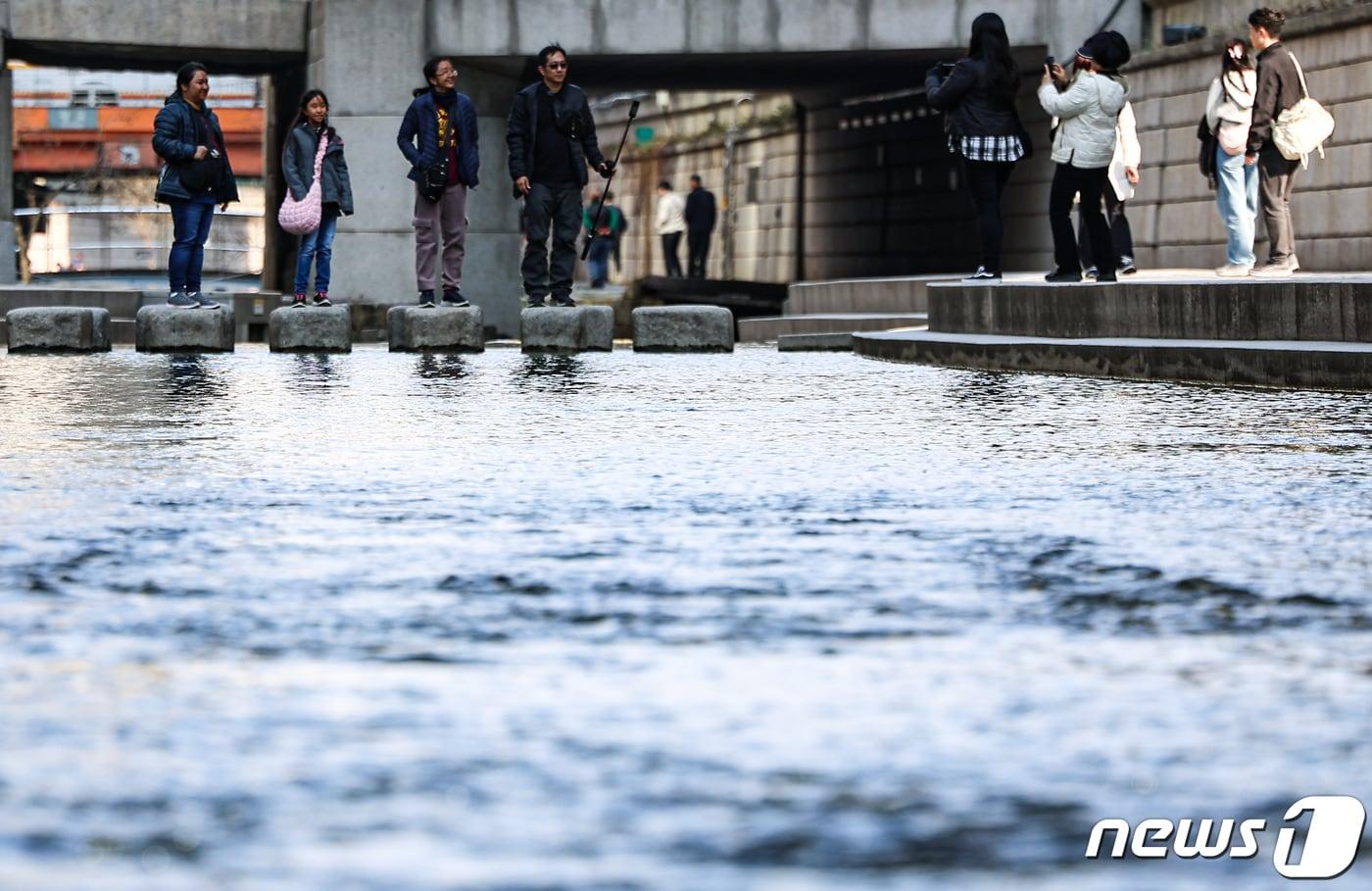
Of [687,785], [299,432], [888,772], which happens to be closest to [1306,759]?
Result: [888,772]

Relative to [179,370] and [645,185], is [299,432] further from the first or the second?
[645,185]

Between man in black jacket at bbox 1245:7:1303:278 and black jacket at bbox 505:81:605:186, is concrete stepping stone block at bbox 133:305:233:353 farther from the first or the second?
man in black jacket at bbox 1245:7:1303:278

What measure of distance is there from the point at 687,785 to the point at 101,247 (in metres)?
37.6

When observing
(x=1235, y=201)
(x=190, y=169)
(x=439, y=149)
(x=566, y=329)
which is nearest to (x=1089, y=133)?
(x=1235, y=201)

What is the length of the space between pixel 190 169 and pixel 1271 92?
290 inches

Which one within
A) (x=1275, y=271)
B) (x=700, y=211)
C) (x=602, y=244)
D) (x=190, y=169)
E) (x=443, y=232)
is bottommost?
(x=1275, y=271)

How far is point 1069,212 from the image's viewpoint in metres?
15.0

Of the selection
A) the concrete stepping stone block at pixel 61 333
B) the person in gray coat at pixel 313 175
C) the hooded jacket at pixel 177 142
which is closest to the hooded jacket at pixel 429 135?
the person in gray coat at pixel 313 175

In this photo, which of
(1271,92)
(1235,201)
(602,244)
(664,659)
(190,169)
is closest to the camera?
(664,659)

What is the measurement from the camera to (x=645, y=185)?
52.4m

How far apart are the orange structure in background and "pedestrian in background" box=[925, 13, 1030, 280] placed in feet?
166

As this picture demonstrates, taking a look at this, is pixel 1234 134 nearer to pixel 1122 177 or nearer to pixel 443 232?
pixel 1122 177

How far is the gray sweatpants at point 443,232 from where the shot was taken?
644 inches

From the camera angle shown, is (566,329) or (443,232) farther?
(443,232)
